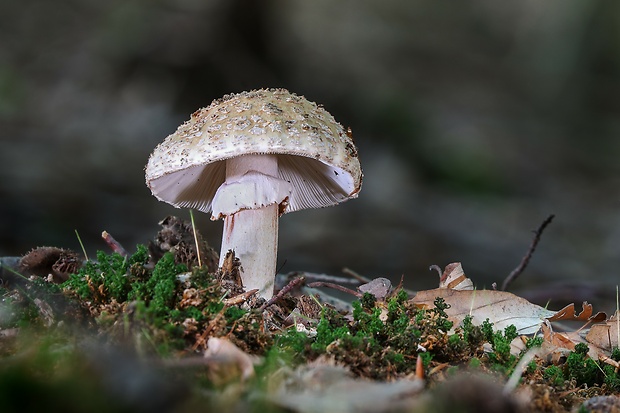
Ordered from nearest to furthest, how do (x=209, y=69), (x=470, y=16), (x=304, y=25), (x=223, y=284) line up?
1. (x=223, y=284)
2. (x=209, y=69)
3. (x=304, y=25)
4. (x=470, y=16)

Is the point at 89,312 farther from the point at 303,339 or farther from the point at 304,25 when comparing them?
the point at 304,25

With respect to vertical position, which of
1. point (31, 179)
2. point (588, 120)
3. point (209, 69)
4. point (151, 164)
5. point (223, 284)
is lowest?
point (223, 284)

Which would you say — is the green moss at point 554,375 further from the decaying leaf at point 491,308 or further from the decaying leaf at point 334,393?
the decaying leaf at point 334,393

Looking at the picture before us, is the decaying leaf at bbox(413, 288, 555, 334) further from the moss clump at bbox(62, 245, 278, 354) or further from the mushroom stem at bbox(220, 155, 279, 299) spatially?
the moss clump at bbox(62, 245, 278, 354)

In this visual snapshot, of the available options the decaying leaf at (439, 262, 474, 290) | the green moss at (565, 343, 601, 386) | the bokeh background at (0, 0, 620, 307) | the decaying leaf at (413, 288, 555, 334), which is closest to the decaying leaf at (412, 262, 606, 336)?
the decaying leaf at (413, 288, 555, 334)

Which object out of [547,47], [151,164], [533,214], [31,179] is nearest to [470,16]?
[547,47]

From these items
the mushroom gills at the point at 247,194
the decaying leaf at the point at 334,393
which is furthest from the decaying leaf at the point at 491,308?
the decaying leaf at the point at 334,393

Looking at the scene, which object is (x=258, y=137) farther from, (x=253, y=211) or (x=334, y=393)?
(x=334, y=393)
